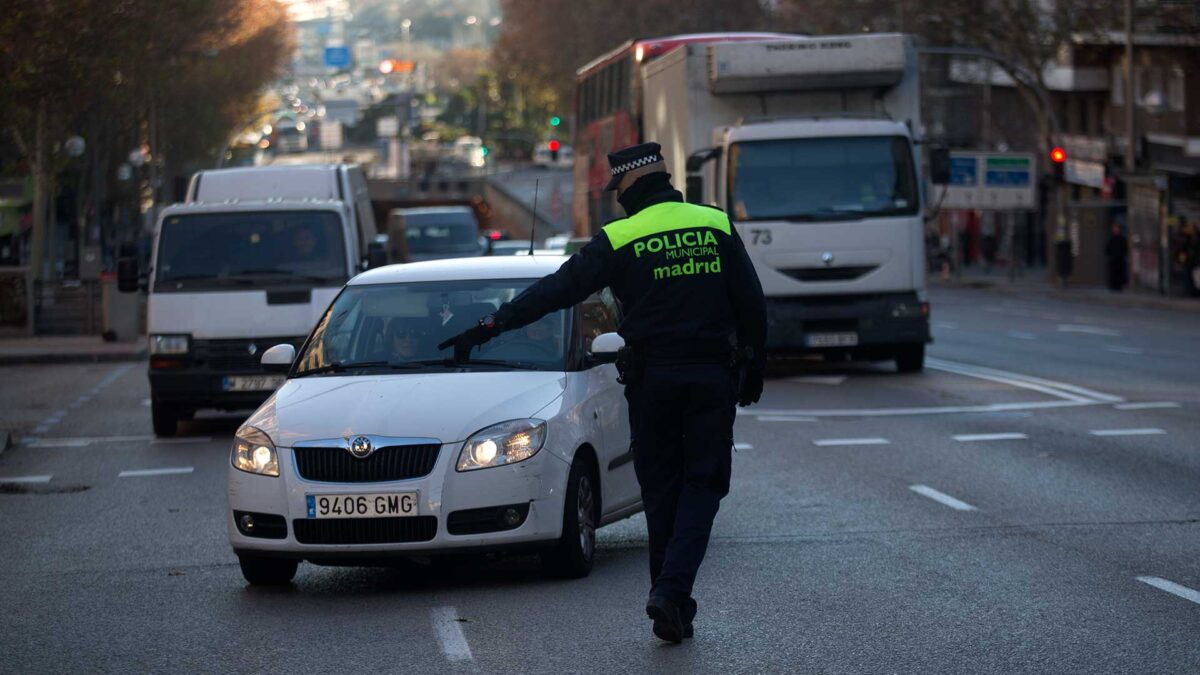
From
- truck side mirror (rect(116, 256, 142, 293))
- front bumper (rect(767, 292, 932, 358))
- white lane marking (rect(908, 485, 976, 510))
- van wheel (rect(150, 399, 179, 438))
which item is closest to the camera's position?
white lane marking (rect(908, 485, 976, 510))

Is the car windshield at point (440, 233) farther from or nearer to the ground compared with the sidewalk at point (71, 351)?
farther from the ground

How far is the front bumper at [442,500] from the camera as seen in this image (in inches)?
330

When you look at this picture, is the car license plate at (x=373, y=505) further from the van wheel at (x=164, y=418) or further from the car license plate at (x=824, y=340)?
the car license plate at (x=824, y=340)

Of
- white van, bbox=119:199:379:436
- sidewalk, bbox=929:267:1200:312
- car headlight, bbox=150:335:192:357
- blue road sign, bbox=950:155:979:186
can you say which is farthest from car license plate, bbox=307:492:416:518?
blue road sign, bbox=950:155:979:186

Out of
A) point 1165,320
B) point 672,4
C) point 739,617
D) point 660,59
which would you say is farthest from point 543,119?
point 739,617

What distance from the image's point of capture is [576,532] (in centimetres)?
880

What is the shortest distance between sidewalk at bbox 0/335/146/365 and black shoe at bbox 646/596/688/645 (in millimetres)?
24273

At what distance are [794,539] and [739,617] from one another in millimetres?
2358

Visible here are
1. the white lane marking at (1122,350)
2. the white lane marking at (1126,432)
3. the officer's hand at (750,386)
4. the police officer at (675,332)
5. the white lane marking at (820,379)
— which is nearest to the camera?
the police officer at (675,332)

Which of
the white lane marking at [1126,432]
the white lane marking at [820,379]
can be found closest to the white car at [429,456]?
the white lane marking at [1126,432]

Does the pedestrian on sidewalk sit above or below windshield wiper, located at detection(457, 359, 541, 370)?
below

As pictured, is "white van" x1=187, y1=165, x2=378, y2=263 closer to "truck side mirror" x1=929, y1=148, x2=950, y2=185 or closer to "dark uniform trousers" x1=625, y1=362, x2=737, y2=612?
"truck side mirror" x1=929, y1=148, x2=950, y2=185

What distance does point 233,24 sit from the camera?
4559 cm

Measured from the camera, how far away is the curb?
29875 mm
